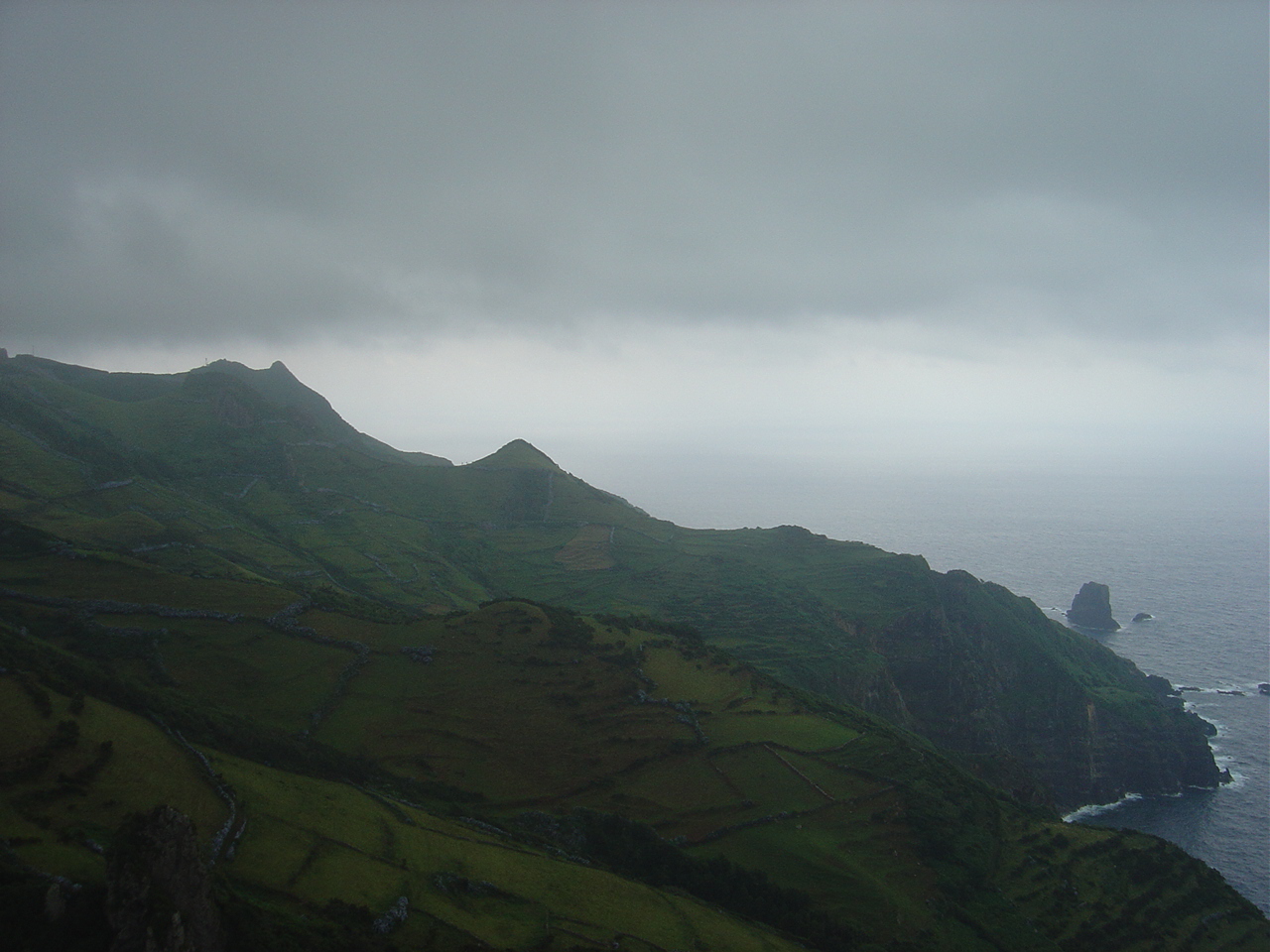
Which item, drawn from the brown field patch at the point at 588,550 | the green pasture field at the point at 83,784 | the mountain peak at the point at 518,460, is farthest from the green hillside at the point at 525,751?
the mountain peak at the point at 518,460

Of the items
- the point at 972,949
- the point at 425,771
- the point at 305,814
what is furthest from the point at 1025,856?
the point at 305,814

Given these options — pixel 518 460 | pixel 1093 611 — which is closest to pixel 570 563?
pixel 518 460

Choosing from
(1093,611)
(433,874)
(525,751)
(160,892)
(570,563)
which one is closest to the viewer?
(160,892)

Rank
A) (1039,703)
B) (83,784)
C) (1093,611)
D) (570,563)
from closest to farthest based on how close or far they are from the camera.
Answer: (83,784), (1039,703), (570,563), (1093,611)

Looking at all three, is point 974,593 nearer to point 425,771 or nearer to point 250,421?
point 425,771

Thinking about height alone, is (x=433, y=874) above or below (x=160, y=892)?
below

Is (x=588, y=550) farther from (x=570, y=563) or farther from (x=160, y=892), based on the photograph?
(x=160, y=892)

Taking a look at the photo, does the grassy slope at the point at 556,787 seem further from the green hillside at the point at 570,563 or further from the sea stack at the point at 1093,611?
the sea stack at the point at 1093,611
